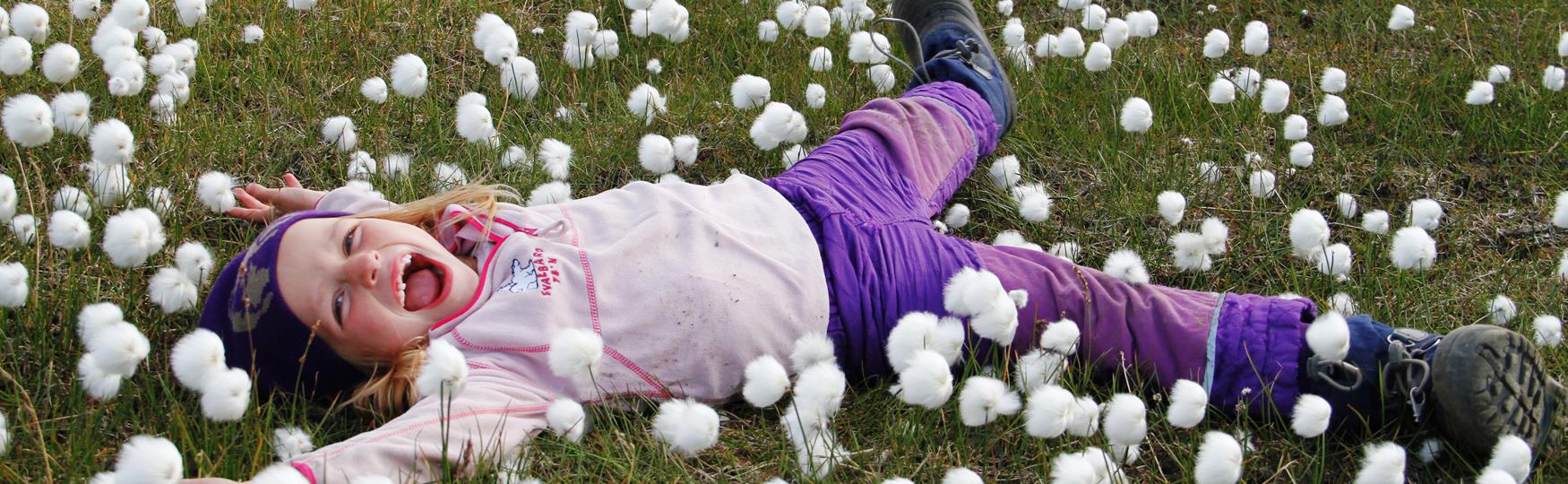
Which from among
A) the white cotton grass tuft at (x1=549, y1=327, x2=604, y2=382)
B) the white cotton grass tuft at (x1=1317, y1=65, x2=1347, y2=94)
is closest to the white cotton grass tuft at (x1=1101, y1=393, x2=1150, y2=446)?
the white cotton grass tuft at (x1=549, y1=327, x2=604, y2=382)

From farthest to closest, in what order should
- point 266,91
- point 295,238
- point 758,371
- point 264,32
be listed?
point 264,32
point 266,91
point 295,238
point 758,371

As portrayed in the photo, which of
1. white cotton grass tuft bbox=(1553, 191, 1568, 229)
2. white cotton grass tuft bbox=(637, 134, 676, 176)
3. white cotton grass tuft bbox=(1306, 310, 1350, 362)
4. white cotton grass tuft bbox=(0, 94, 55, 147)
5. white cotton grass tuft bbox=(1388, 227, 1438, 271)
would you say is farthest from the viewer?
white cotton grass tuft bbox=(637, 134, 676, 176)

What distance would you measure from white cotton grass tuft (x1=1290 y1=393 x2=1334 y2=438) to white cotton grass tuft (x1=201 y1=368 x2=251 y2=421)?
81.6 inches

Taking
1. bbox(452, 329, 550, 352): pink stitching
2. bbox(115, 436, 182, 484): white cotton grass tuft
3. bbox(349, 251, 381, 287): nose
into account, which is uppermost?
bbox(115, 436, 182, 484): white cotton grass tuft

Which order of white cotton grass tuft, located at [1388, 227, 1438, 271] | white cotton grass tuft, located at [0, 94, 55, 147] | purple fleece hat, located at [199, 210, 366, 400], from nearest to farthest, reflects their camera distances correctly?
purple fleece hat, located at [199, 210, 366, 400] → white cotton grass tuft, located at [1388, 227, 1438, 271] → white cotton grass tuft, located at [0, 94, 55, 147]

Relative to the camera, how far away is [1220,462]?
2.49 meters

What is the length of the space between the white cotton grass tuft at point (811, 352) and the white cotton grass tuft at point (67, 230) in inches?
67.7

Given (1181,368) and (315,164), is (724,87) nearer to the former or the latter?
(315,164)

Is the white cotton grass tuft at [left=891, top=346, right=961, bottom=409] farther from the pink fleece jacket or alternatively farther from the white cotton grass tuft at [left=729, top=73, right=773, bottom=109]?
the white cotton grass tuft at [left=729, top=73, right=773, bottom=109]

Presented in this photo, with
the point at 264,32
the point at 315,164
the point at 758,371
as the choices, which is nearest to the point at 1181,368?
the point at 758,371

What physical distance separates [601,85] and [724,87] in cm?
42

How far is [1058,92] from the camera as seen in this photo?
4426 millimetres

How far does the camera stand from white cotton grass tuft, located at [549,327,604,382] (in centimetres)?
267

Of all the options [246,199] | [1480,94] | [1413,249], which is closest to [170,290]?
[246,199]
